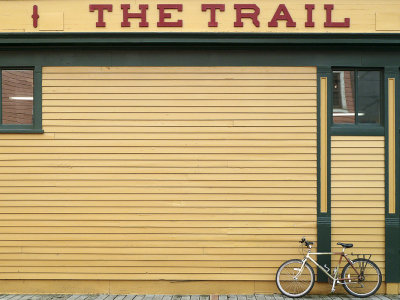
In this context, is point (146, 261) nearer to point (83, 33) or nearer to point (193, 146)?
point (193, 146)

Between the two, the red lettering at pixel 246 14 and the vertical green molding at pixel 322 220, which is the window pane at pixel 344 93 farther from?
the red lettering at pixel 246 14

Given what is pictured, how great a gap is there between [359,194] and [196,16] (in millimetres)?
4341

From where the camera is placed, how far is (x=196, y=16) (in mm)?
9930

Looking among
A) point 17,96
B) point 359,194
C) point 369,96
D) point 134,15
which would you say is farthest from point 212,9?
point 359,194

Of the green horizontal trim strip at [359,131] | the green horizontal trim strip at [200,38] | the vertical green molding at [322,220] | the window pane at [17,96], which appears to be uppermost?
the green horizontal trim strip at [200,38]

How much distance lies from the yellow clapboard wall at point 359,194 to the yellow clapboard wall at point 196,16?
209 centimetres

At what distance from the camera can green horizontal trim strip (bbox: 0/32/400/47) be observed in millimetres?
9805

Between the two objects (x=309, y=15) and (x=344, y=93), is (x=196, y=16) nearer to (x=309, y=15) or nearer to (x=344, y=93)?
(x=309, y=15)

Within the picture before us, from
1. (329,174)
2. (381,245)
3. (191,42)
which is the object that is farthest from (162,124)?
(381,245)

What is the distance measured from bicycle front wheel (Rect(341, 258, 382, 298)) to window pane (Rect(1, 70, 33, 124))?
20.8 feet

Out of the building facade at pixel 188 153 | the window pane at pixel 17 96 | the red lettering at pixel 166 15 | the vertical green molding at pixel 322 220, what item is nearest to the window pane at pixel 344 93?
the building facade at pixel 188 153

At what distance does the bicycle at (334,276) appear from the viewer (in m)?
9.61

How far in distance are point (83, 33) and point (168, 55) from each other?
1552 millimetres

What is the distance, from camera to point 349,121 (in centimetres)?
1009
